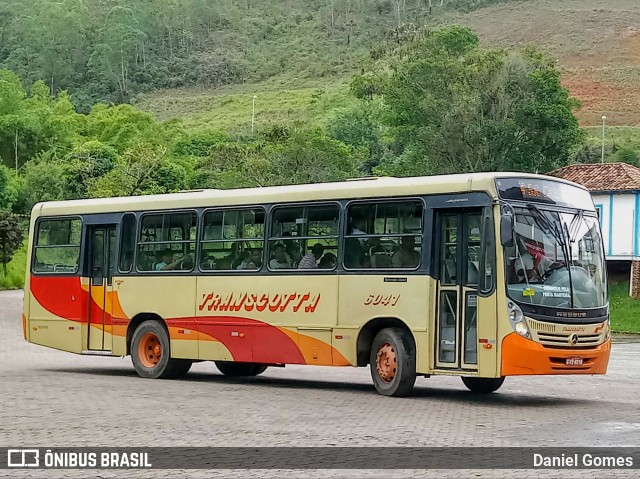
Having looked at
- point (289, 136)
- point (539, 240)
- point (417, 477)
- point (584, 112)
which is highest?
point (584, 112)

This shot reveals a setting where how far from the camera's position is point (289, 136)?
71312 mm

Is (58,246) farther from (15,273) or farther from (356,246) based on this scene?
(15,273)

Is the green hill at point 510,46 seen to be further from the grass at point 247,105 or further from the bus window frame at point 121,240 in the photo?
the bus window frame at point 121,240

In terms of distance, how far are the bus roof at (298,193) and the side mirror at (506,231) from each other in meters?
0.50

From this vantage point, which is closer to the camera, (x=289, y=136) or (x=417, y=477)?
(x=417, y=477)

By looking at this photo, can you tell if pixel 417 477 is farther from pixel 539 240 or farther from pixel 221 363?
pixel 221 363

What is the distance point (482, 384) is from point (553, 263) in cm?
277

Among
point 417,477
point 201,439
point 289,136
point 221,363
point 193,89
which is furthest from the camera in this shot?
point 193,89

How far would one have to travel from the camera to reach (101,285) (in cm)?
2195

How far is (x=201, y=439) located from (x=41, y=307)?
36.3 feet

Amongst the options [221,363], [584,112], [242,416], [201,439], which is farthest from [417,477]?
[584,112]

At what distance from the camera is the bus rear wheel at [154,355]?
20766mm

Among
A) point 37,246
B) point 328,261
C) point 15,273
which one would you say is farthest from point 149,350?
point 15,273

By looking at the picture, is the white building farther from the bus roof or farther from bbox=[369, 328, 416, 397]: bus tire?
bbox=[369, 328, 416, 397]: bus tire
